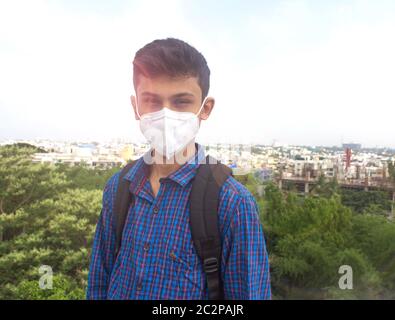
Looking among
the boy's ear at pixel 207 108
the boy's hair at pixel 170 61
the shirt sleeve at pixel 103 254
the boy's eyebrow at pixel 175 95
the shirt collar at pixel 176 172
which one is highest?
the boy's hair at pixel 170 61

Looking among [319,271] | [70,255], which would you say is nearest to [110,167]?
[70,255]

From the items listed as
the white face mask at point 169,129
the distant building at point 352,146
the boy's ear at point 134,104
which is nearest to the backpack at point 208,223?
the white face mask at point 169,129

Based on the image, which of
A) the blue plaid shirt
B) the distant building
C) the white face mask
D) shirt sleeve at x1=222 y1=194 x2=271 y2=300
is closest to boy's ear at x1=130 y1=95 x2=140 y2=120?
the white face mask

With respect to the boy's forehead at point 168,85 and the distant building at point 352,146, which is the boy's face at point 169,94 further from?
the distant building at point 352,146

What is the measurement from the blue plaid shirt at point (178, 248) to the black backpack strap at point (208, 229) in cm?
1

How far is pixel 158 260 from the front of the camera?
63 cm

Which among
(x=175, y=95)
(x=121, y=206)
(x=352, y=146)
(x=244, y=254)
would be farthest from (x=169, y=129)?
(x=352, y=146)

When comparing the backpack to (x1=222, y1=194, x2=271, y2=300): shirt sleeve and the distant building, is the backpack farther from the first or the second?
the distant building

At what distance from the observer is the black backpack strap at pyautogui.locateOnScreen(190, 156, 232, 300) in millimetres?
604

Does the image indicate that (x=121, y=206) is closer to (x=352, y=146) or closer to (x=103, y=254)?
(x=103, y=254)

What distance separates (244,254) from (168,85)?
39 centimetres

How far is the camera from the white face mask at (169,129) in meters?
0.70
